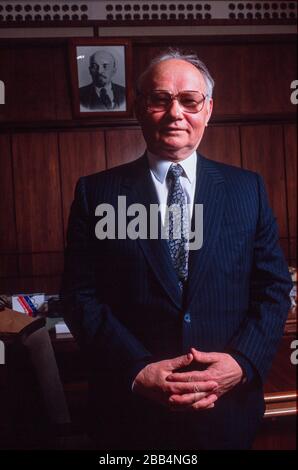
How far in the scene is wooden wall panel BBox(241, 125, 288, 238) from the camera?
8.36ft

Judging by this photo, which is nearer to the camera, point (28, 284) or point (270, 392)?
point (270, 392)

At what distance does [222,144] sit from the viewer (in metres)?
2.50

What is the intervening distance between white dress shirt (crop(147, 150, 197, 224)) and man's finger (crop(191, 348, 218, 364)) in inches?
13.1

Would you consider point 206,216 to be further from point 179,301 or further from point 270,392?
point 270,392

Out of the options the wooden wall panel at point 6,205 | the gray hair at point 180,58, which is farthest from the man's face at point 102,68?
the gray hair at point 180,58

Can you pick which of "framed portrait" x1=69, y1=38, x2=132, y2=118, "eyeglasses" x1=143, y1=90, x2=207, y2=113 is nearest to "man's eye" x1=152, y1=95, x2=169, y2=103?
"eyeglasses" x1=143, y1=90, x2=207, y2=113

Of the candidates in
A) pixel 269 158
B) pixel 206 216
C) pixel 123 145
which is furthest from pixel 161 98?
pixel 269 158

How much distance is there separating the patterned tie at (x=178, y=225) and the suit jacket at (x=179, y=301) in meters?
0.03

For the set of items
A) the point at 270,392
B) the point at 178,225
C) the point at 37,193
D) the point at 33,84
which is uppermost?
the point at 33,84

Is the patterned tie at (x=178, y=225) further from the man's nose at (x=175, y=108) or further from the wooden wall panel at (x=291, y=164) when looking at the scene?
the wooden wall panel at (x=291, y=164)

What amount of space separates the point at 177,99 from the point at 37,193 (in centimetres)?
143

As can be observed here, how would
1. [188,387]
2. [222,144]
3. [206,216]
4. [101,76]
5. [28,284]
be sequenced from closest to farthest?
[188,387] → [206,216] → [28,284] → [101,76] → [222,144]

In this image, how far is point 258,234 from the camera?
3.70 feet

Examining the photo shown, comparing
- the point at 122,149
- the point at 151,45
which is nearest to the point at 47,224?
the point at 122,149
